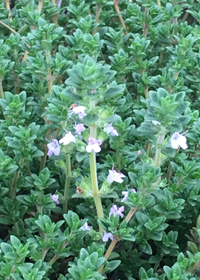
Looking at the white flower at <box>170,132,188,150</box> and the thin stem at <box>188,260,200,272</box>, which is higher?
the white flower at <box>170,132,188,150</box>

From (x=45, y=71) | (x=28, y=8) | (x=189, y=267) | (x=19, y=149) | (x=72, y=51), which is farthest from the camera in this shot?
(x=28, y=8)

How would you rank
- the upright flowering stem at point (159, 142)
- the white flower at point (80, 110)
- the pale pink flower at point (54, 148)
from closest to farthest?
the white flower at point (80, 110), the upright flowering stem at point (159, 142), the pale pink flower at point (54, 148)

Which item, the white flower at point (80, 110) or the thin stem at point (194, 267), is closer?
the white flower at point (80, 110)

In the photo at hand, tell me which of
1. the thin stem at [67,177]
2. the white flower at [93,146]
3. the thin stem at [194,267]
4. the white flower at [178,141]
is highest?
the white flower at [93,146]

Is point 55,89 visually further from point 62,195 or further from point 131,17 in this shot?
point 131,17

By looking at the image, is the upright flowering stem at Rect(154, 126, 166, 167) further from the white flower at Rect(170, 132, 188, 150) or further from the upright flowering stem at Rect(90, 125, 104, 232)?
the upright flowering stem at Rect(90, 125, 104, 232)

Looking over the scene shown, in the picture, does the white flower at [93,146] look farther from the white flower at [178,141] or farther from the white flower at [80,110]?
the white flower at [178,141]

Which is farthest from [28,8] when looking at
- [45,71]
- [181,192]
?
[181,192]

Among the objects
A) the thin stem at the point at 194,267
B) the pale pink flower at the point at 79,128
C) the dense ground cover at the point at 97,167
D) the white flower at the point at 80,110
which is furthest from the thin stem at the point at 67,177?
the thin stem at the point at 194,267

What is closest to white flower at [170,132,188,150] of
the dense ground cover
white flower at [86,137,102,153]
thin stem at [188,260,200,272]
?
the dense ground cover
